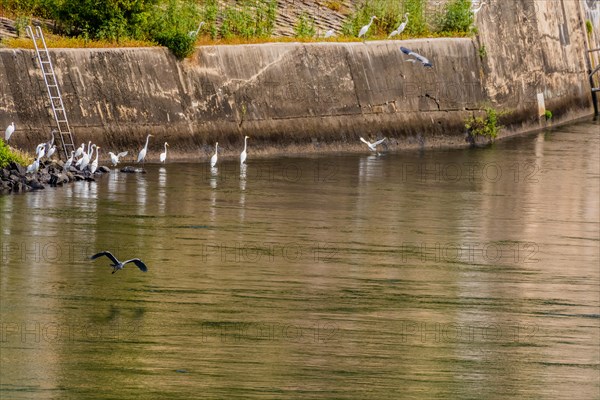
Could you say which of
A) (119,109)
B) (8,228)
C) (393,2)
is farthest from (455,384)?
(393,2)

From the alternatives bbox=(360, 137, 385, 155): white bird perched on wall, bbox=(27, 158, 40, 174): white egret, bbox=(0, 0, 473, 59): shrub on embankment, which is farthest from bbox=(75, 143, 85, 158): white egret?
bbox=(360, 137, 385, 155): white bird perched on wall

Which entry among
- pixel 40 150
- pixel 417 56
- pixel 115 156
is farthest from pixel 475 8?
pixel 40 150

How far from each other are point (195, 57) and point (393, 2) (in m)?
8.57

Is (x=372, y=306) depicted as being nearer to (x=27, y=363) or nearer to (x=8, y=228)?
(x=27, y=363)

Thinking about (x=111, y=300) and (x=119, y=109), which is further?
(x=119, y=109)

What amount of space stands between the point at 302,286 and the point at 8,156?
9.34m

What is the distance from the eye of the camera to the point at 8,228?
84.5 feet

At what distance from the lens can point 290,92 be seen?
3684 centimetres

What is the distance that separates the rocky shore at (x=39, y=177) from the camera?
29.6 meters

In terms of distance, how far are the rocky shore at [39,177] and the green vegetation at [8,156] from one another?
10cm

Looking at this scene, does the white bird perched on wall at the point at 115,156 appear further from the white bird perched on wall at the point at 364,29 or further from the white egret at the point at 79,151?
the white bird perched on wall at the point at 364,29

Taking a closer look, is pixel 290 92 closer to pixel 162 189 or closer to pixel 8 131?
pixel 162 189

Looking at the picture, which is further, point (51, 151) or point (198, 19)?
point (198, 19)

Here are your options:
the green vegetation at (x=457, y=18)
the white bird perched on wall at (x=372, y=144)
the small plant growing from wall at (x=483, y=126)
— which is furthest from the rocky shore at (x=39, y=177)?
the green vegetation at (x=457, y=18)
